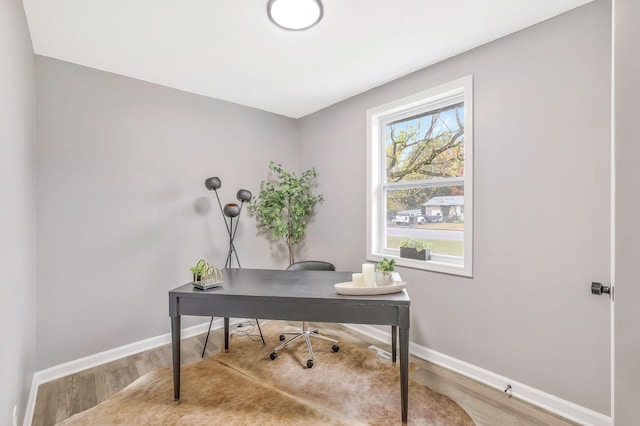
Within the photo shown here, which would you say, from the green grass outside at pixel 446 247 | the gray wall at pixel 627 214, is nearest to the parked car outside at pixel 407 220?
the green grass outside at pixel 446 247

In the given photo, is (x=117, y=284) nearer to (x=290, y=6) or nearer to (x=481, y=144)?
(x=290, y=6)

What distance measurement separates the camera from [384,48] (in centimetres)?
233

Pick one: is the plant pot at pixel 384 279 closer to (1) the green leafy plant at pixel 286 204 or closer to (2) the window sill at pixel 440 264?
(2) the window sill at pixel 440 264

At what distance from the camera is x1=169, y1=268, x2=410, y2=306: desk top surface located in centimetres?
182

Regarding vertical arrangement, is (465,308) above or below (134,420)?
above

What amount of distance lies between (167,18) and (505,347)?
3.35m

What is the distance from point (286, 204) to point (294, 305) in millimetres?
2269

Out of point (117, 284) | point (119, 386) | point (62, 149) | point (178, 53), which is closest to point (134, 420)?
point (119, 386)

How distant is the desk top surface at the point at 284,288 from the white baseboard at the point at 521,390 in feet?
3.55

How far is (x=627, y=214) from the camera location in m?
0.90

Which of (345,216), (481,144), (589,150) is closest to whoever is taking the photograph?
(589,150)

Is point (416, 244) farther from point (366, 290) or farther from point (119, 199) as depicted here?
point (119, 199)

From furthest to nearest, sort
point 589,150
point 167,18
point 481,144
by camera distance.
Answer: point 481,144 < point 167,18 < point 589,150

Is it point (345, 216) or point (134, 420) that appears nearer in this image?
point (134, 420)
